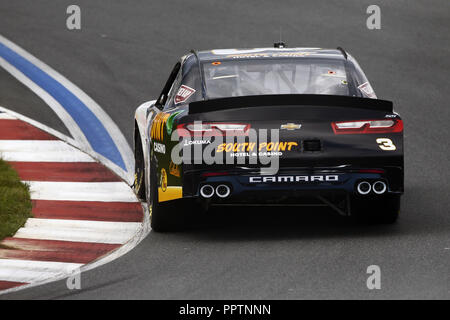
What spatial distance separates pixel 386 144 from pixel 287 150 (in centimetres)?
75

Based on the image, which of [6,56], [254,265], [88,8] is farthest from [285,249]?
[88,8]

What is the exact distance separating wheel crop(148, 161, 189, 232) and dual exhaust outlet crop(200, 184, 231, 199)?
1.77 feet

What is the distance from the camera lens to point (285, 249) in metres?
8.38

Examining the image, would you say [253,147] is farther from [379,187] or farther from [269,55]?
[269,55]

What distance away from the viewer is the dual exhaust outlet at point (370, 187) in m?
8.44

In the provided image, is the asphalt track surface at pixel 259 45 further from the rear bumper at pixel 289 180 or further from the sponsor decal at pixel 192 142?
the sponsor decal at pixel 192 142

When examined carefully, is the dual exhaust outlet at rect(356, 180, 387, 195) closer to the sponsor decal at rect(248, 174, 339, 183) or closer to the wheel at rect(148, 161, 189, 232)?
the sponsor decal at rect(248, 174, 339, 183)

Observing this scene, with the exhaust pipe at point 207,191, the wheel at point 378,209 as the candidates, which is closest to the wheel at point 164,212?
the exhaust pipe at point 207,191

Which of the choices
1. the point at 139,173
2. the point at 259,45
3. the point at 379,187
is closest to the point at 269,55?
the point at 379,187

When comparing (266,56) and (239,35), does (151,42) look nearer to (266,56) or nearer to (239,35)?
(239,35)

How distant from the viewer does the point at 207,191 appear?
27.7ft

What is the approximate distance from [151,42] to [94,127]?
17.2ft

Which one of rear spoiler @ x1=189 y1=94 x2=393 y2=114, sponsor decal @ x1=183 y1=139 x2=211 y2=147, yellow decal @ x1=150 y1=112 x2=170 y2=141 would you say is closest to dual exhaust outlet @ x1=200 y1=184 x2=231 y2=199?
sponsor decal @ x1=183 y1=139 x2=211 y2=147

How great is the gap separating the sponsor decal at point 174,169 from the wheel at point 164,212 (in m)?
0.33
